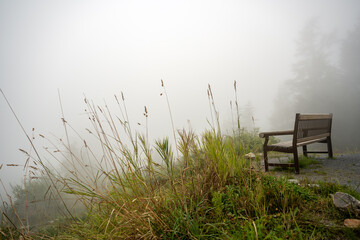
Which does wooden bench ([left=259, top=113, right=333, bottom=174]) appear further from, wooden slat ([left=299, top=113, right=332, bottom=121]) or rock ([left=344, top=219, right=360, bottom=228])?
rock ([left=344, top=219, right=360, bottom=228])

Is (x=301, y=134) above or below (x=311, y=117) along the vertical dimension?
below

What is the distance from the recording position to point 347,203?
1519 millimetres

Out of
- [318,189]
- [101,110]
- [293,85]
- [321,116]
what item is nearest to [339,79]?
[293,85]

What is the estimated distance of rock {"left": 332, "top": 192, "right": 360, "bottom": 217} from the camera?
1.48 meters

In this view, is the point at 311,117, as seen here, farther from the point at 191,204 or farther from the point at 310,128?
the point at 191,204

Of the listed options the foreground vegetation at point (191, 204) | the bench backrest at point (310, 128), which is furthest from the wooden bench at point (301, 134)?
the foreground vegetation at point (191, 204)

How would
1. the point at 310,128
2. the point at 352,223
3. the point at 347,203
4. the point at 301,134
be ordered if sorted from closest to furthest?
1. the point at 352,223
2. the point at 347,203
3. the point at 301,134
4. the point at 310,128

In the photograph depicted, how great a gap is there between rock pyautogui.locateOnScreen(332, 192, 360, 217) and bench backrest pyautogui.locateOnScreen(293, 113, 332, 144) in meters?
1.85

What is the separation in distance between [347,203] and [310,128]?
114 inches

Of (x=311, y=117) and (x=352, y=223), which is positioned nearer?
(x=352, y=223)

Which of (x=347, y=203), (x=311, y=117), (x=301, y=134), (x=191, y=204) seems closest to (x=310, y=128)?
(x=311, y=117)

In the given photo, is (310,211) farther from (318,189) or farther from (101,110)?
(101,110)

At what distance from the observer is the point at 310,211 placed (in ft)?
5.38

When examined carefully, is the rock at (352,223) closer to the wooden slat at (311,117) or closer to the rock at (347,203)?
the rock at (347,203)
